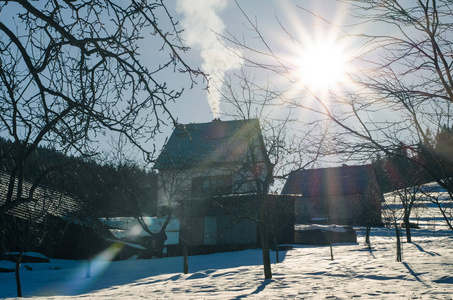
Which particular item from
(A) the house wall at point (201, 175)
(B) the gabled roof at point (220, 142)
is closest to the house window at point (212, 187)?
(A) the house wall at point (201, 175)

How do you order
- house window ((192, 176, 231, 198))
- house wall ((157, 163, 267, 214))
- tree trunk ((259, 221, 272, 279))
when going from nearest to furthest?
1. tree trunk ((259, 221, 272, 279))
2. house window ((192, 176, 231, 198))
3. house wall ((157, 163, 267, 214))

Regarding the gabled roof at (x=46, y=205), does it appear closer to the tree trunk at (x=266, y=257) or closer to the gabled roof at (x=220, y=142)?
the gabled roof at (x=220, y=142)

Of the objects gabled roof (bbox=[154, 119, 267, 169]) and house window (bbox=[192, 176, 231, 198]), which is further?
house window (bbox=[192, 176, 231, 198])

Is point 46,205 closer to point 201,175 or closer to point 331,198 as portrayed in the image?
point 201,175

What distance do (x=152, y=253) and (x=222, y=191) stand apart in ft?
47.2

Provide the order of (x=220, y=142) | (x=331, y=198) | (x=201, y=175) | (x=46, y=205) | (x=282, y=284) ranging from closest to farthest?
1. (x=282, y=284)
2. (x=46, y=205)
3. (x=220, y=142)
4. (x=201, y=175)
5. (x=331, y=198)

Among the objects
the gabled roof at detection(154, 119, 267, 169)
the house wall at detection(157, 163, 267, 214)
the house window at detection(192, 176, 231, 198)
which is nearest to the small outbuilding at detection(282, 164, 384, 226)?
the house wall at detection(157, 163, 267, 214)

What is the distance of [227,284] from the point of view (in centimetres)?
1127

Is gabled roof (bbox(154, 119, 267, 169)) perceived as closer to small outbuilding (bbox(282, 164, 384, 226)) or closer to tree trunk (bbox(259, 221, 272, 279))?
tree trunk (bbox(259, 221, 272, 279))

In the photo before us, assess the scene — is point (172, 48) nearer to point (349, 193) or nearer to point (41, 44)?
point (41, 44)

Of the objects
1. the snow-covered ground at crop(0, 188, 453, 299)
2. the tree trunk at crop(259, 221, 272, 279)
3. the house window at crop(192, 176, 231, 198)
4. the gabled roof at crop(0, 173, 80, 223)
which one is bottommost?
the snow-covered ground at crop(0, 188, 453, 299)

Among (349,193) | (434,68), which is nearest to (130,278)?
(434,68)

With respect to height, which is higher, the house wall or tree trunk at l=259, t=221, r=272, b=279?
the house wall

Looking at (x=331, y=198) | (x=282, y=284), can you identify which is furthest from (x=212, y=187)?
(x=331, y=198)
